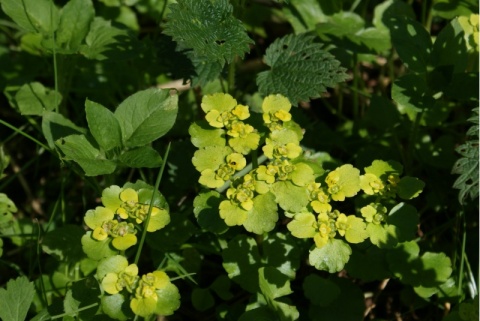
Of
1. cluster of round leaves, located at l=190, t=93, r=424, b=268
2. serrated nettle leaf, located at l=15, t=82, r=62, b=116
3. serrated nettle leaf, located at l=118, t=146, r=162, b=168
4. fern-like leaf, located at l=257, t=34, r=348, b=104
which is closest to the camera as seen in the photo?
cluster of round leaves, located at l=190, t=93, r=424, b=268

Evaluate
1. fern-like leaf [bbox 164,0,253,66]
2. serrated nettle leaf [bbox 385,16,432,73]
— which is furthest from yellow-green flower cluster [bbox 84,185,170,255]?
serrated nettle leaf [bbox 385,16,432,73]

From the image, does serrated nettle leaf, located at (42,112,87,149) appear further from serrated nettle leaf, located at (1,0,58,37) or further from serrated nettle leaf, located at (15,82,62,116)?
serrated nettle leaf, located at (1,0,58,37)

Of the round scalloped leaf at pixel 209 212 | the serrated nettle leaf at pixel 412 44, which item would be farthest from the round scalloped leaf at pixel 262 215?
the serrated nettle leaf at pixel 412 44

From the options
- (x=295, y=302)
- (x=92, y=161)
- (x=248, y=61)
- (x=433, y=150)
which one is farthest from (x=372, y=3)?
(x=92, y=161)

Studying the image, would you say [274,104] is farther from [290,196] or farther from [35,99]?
[35,99]

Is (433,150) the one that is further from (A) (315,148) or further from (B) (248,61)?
(B) (248,61)

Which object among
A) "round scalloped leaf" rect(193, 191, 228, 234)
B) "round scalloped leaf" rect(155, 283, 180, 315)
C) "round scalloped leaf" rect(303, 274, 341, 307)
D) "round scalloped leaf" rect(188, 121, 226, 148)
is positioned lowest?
"round scalloped leaf" rect(303, 274, 341, 307)

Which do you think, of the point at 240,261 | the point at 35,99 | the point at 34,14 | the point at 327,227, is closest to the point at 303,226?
the point at 327,227
